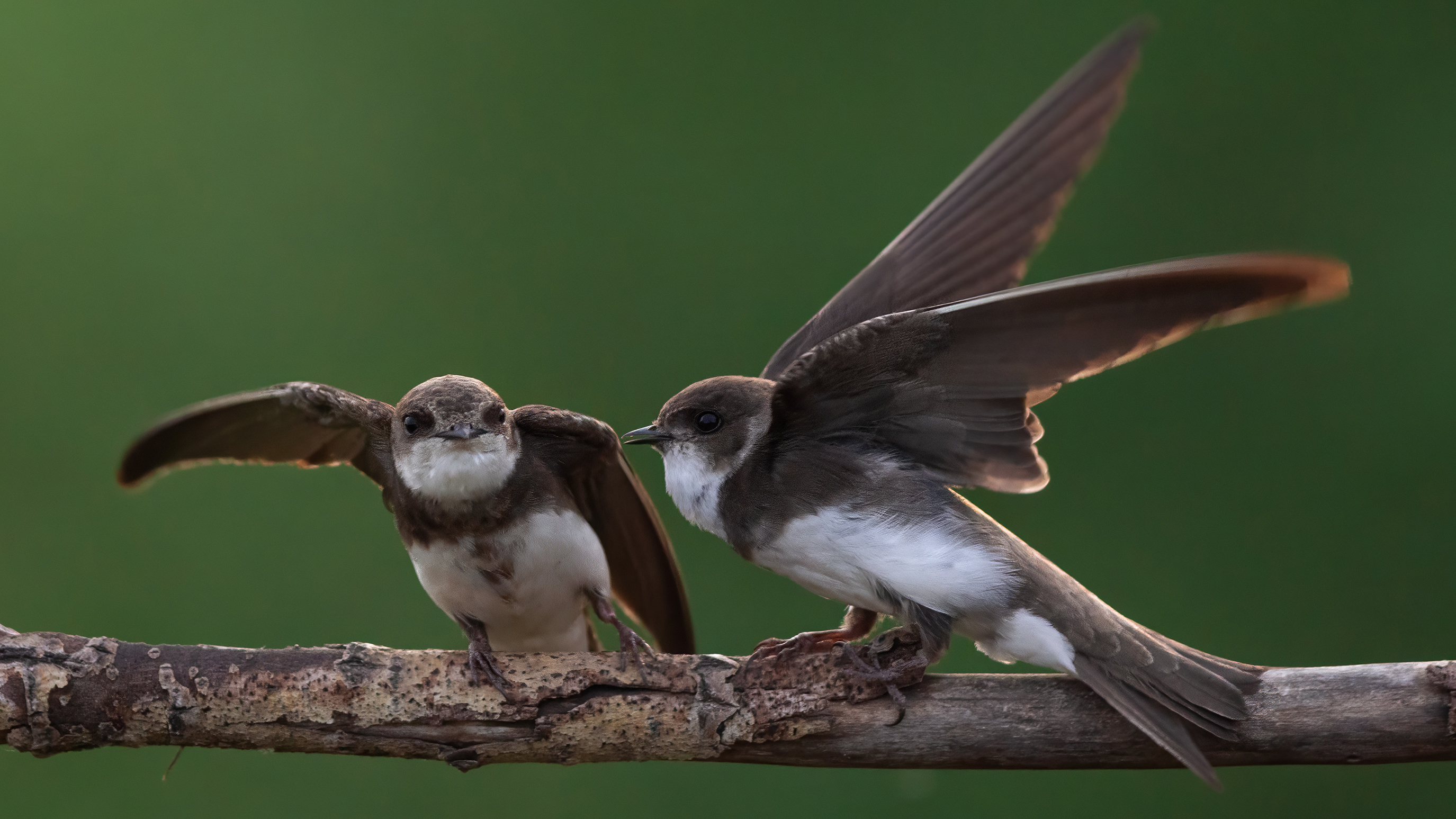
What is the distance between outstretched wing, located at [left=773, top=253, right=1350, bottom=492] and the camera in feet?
4.56

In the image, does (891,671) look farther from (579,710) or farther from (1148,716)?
(579,710)

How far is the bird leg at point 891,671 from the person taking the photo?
1694 millimetres

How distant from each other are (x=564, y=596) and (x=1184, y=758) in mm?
1064

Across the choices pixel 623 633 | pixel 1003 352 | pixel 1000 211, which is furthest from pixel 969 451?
pixel 623 633

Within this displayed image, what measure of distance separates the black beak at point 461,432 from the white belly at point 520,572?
0.60ft

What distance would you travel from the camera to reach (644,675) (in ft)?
5.76

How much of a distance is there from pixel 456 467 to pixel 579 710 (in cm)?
45

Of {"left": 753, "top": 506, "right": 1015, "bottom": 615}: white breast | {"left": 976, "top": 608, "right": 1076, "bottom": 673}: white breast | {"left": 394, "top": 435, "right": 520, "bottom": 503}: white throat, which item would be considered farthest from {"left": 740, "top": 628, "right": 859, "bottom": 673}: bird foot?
{"left": 394, "top": 435, "right": 520, "bottom": 503}: white throat

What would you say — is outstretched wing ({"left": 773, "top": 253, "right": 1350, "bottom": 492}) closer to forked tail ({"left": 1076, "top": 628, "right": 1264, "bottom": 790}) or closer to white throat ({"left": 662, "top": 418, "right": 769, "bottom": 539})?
white throat ({"left": 662, "top": 418, "right": 769, "bottom": 539})

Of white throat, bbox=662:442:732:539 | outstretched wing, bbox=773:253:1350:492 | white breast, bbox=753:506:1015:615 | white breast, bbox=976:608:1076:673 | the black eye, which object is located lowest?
white breast, bbox=976:608:1076:673

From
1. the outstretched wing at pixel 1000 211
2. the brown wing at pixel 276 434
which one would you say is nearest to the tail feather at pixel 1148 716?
the outstretched wing at pixel 1000 211

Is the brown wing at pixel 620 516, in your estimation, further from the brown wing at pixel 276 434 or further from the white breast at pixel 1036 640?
the white breast at pixel 1036 640

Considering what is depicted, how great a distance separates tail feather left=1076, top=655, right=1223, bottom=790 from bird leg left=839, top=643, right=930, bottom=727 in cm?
25

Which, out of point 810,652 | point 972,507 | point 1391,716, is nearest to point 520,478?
point 810,652
